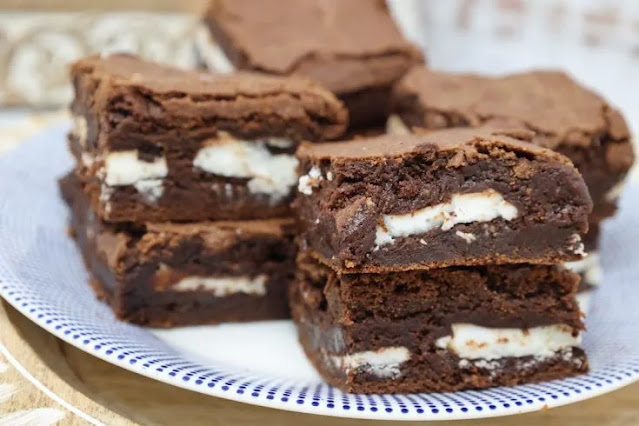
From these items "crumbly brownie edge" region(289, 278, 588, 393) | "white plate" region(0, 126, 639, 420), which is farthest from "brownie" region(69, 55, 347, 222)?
"crumbly brownie edge" region(289, 278, 588, 393)

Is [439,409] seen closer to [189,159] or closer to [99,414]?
[99,414]

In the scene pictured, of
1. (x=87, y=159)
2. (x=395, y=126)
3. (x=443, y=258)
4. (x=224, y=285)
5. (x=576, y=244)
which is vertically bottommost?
(x=224, y=285)

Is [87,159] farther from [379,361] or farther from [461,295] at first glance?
[461,295]

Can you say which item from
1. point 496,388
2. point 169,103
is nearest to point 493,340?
point 496,388

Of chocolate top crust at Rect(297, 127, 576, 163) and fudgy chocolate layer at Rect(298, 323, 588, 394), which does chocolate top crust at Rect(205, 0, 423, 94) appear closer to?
chocolate top crust at Rect(297, 127, 576, 163)

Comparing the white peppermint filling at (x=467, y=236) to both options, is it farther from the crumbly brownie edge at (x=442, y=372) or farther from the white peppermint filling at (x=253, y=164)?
the white peppermint filling at (x=253, y=164)

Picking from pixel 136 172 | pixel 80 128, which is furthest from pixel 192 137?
pixel 80 128
